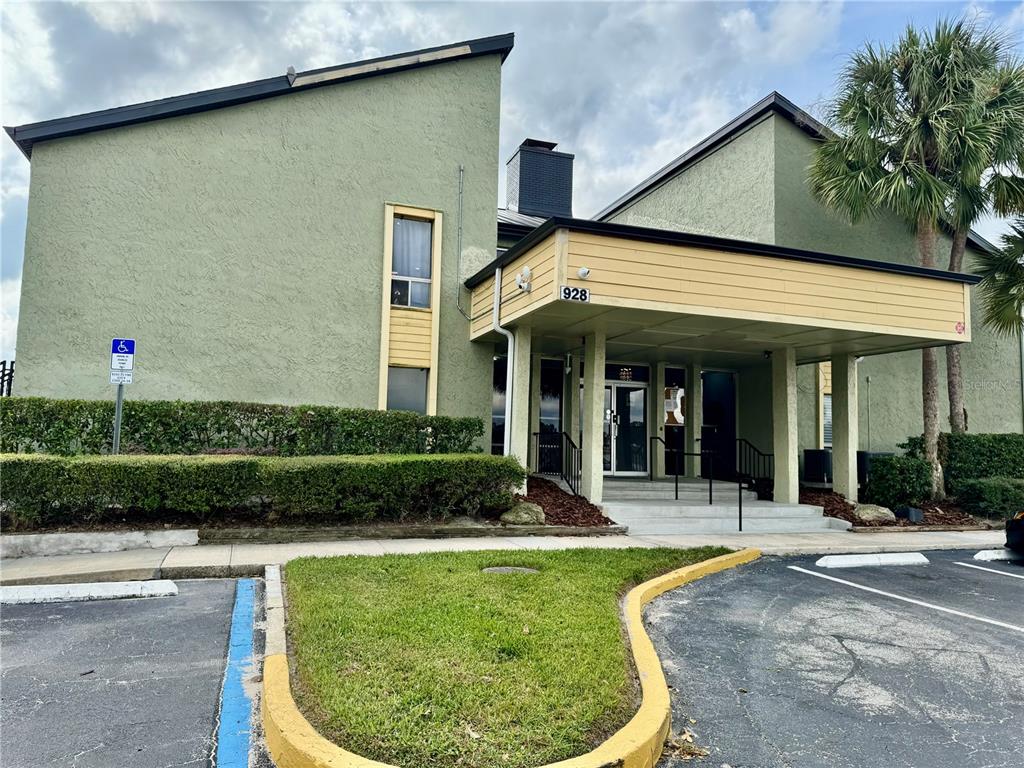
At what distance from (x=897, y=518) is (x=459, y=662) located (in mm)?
11315

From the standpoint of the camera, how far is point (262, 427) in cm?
977


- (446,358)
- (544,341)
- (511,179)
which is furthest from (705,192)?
(446,358)

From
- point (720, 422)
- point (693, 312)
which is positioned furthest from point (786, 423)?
point (693, 312)

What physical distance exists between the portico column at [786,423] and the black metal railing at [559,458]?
4.02 meters

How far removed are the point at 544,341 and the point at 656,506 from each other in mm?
3787

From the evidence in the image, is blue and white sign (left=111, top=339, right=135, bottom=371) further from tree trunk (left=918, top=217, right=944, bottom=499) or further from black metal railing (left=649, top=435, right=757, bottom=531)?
tree trunk (left=918, top=217, right=944, bottom=499)

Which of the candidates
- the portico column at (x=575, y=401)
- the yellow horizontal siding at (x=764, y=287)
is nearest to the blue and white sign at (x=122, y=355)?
the yellow horizontal siding at (x=764, y=287)

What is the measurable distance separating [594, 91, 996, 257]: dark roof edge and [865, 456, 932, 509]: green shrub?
7104 mm

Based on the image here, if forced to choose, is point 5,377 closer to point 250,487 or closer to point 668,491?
point 250,487

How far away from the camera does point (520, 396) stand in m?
10.5

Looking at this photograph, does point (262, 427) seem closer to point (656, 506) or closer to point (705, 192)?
point (656, 506)

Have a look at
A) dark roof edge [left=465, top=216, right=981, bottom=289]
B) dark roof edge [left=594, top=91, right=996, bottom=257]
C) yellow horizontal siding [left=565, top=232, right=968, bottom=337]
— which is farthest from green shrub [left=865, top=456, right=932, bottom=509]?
dark roof edge [left=594, top=91, right=996, bottom=257]

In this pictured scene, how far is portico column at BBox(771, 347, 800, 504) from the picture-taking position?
12.1 m

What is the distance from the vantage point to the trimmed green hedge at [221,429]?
28.7ft
